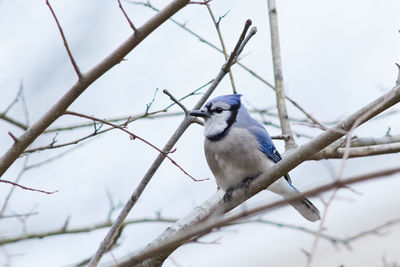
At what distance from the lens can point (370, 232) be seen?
350cm

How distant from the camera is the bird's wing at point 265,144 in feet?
11.4

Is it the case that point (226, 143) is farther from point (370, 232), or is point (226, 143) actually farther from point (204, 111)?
point (370, 232)

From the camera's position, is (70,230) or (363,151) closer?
(363,151)

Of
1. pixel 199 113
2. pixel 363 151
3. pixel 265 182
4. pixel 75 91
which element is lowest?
pixel 265 182

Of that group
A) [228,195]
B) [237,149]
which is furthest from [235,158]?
[228,195]

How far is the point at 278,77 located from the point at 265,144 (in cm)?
44

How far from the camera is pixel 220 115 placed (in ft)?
11.8

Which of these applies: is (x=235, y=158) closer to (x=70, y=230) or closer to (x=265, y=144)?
(x=265, y=144)

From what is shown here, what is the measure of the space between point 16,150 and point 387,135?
2.03 meters

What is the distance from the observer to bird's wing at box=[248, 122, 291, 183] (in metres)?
3.46

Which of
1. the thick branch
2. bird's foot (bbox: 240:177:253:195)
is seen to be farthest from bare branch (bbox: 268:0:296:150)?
the thick branch

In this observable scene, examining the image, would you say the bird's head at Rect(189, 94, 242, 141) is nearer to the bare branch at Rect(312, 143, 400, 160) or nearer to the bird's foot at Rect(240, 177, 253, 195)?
the bird's foot at Rect(240, 177, 253, 195)

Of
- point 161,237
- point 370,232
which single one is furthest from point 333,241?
point 161,237

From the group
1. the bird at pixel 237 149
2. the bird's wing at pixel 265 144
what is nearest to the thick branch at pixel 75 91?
the bird at pixel 237 149
